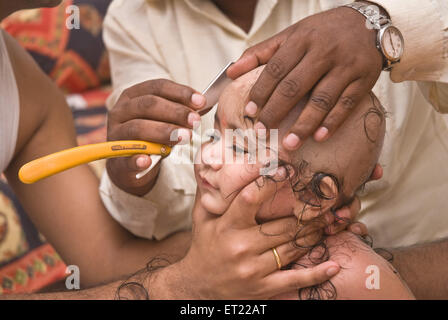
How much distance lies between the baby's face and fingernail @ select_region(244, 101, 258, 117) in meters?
0.03

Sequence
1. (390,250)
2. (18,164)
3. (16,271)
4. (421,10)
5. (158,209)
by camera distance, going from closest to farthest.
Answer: (421,10) → (390,250) → (158,209) → (18,164) → (16,271)

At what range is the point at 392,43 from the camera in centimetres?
102

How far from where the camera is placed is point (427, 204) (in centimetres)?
144

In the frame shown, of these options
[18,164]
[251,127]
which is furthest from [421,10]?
[18,164]

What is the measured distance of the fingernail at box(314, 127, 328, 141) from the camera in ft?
3.14

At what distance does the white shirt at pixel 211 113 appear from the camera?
4.55ft

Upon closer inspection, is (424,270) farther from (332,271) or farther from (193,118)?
(193,118)

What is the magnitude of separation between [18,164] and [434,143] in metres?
1.21

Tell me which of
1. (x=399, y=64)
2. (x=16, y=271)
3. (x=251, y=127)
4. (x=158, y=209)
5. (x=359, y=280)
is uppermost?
(x=399, y=64)

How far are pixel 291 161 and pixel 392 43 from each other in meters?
0.31

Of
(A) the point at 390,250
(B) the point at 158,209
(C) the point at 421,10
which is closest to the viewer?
(C) the point at 421,10

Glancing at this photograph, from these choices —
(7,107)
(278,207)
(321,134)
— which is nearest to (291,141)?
(321,134)
